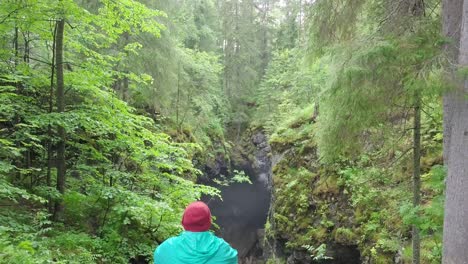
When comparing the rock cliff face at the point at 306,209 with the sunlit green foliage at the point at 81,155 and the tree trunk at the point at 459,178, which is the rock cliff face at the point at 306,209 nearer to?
the sunlit green foliage at the point at 81,155

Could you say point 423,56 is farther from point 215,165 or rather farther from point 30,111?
point 215,165

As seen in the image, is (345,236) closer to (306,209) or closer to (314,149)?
(306,209)

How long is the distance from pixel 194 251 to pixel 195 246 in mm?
36

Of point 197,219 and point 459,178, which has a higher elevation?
point 459,178

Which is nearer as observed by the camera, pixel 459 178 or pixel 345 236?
pixel 459 178

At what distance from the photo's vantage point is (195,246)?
8.37 feet

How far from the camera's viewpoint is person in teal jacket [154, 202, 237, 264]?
99.6 inches

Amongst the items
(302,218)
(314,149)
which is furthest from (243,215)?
(302,218)

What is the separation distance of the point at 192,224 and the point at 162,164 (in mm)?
4720

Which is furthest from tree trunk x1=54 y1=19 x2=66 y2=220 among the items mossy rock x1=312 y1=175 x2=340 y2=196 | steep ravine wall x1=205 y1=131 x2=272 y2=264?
mossy rock x1=312 y1=175 x2=340 y2=196

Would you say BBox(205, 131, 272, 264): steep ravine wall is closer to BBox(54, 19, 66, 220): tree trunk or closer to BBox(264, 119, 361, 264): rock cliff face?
BBox(264, 119, 361, 264): rock cliff face

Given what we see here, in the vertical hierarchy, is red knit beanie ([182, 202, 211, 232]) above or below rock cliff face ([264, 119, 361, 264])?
above

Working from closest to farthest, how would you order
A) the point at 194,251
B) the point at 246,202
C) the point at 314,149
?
the point at 194,251 < the point at 314,149 < the point at 246,202

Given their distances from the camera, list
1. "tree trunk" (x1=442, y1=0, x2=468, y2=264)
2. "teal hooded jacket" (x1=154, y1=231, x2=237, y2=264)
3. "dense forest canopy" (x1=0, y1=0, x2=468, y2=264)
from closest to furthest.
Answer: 1. "teal hooded jacket" (x1=154, y1=231, x2=237, y2=264)
2. "tree trunk" (x1=442, y1=0, x2=468, y2=264)
3. "dense forest canopy" (x1=0, y1=0, x2=468, y2=264)
